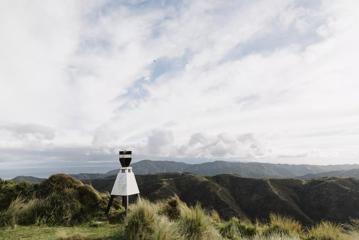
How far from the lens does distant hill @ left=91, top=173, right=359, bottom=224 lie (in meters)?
118

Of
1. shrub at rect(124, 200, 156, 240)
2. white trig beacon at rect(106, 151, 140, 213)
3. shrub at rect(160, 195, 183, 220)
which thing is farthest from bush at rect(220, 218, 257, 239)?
white trig beacon at rect(106, 151, 140, 213)

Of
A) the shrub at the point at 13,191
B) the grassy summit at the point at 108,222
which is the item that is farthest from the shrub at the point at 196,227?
the shrub at the point at 13,191

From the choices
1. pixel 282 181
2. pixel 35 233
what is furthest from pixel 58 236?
pixel 282 181

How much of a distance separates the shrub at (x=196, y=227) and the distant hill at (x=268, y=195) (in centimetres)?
10792

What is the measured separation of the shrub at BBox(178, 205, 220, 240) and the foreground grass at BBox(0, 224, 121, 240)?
1.76 metres

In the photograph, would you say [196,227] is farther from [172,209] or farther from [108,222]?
[108,222]

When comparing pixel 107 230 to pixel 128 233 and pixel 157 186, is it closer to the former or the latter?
pixel 128 233

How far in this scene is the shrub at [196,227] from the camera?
8.44m

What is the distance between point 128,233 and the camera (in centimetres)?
786

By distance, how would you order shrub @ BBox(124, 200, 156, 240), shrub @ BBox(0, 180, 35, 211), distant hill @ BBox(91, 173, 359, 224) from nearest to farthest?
shrub @ BBox(124, 200, 156, 240) → shrub @ BBox(0, 180, 35, 211) → distant hill @ BBox(91, 173, 359, 224)

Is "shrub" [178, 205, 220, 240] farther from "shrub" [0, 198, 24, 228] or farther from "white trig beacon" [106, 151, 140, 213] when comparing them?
"shrub" [0, 198, 24, 228]

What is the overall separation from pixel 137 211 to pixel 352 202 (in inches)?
5140

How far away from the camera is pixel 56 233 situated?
817 centimetres

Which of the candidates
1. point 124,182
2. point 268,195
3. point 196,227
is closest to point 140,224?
point 196,227
